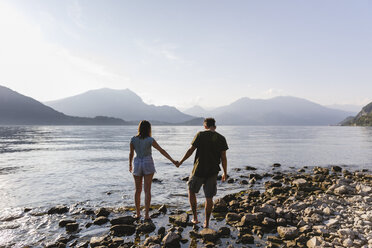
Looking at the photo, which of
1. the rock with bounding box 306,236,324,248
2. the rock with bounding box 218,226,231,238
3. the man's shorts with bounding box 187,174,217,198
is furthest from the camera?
the man's shorts with bounding box 187,174,217,198

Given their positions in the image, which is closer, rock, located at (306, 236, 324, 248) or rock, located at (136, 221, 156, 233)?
rock, located at (306, 236, 324, 248)

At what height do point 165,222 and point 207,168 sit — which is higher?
point 207,168

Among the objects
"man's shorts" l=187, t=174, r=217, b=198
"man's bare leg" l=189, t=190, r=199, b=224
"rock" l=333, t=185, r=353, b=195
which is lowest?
"rock" l=333, t=185, r=353, b=195

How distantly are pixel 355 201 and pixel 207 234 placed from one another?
840cm

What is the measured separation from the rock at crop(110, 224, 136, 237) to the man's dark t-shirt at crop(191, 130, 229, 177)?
305 centimetres

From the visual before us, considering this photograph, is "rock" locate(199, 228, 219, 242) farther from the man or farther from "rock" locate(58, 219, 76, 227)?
"rock" locate(58, 219, 76, 227)

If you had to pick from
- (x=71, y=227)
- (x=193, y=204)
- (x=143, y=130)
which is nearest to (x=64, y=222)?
(x=71, y=227)

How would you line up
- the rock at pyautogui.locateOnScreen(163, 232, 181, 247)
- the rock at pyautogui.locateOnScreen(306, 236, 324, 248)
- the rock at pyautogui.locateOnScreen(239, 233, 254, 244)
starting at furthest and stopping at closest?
the rock at pyautogui.locateOnScreen(239, 233, 254, 244) → the rock at pyautogui.locateOnScreen(163, 232, 181, 247) → the rock at pyautogui.locateOnScreen(306, 236, 324, 248)

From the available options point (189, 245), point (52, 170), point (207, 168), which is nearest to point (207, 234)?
point (189, 245)

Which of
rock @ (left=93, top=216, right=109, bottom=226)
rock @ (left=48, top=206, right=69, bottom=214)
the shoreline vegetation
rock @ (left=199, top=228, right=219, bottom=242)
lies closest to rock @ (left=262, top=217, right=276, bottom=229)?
the shoreline vegetation

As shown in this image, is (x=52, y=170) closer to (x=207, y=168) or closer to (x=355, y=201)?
(x=207, y=168)

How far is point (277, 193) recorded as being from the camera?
516 inches

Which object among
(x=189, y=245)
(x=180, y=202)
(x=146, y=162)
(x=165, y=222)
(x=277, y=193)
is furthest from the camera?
(x=277, y=193)

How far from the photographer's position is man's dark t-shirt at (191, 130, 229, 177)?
7.77 meters
